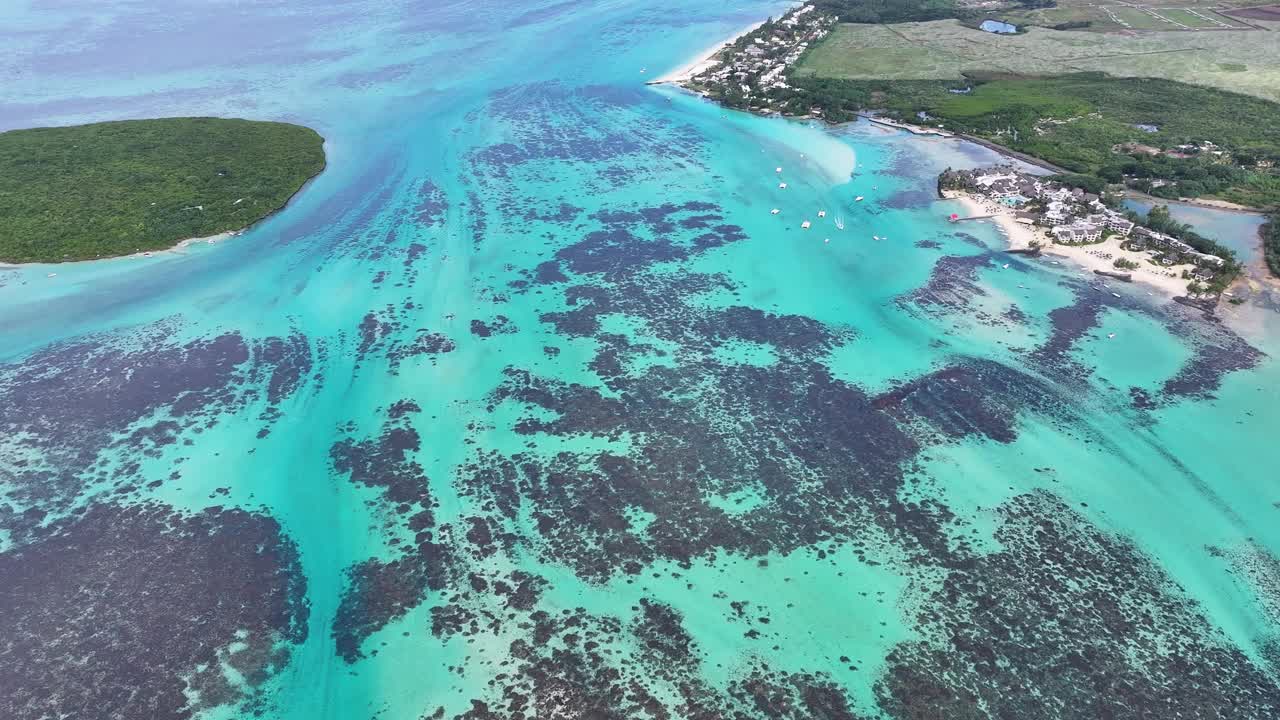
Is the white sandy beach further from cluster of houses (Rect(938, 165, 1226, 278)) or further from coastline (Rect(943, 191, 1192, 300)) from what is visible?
coastline (Rect(943, 191, 1192, 300))

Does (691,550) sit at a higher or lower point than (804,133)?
lower

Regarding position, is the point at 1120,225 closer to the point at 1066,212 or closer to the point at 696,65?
the point at 1066,212

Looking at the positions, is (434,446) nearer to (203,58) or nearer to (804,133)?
(804,133)

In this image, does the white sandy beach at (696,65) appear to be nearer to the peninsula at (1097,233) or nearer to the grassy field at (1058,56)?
the grassy field at (1058,56)

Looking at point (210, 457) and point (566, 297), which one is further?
point (566, 297)

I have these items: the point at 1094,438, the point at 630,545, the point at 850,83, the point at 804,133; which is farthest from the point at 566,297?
the point at 850,83

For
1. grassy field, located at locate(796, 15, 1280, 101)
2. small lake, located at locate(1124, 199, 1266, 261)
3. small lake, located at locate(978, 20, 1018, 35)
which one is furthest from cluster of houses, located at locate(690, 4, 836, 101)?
small lake, located at locate(1124, 199, 1266, 261)
